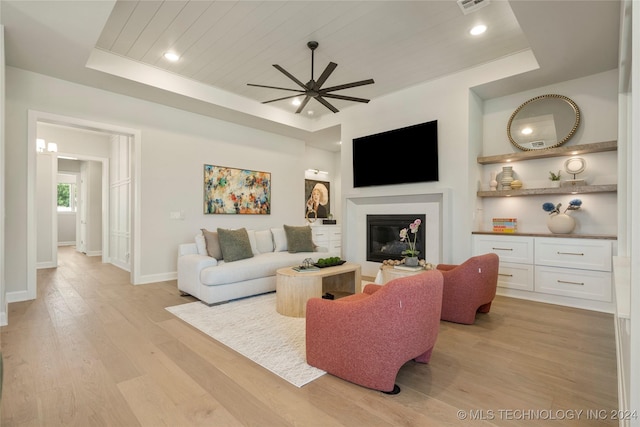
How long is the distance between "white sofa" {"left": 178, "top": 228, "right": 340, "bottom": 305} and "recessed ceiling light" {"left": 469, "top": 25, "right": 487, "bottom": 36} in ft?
11.8

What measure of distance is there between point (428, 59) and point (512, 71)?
1.06 meters

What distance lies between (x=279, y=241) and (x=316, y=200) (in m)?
2.85

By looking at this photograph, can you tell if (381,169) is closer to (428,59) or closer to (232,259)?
(428,59)

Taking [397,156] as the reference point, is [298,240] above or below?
below

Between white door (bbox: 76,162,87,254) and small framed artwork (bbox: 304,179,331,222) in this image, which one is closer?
small framed artwork (bbox: 304,179,331,222)

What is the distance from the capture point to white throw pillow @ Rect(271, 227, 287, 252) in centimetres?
518

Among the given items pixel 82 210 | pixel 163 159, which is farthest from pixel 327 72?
pixel 82 210

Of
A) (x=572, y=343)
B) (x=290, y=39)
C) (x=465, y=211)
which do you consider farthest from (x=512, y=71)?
(x=572, y=343)

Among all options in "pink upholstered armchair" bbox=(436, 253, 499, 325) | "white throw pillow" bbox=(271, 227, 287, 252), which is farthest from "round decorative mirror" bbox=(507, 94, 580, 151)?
"white throw pillow" bbox=(271, 227, 287, 252)

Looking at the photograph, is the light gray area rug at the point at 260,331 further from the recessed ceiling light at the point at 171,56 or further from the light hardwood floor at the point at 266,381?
the recessed ceiling light at the point at 171,56

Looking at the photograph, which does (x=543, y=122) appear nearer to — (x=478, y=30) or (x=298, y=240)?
(x=478, y=30)

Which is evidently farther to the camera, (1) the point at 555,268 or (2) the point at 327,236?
(2) the point at 327,236

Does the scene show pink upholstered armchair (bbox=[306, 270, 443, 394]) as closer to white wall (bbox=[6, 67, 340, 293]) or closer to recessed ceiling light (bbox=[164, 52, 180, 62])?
recessed ceiling light (bbox=[164, 52, 180, 62])

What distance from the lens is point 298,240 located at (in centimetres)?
505
